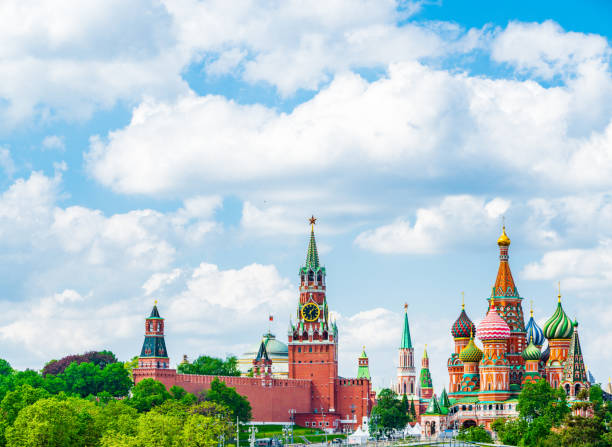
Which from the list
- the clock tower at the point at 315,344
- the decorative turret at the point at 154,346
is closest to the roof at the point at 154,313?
the decorative turret at the point at 154,346

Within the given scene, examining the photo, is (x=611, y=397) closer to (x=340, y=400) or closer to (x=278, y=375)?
(x=340, y=400)

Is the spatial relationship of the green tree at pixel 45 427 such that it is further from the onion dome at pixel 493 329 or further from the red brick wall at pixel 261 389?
the onion dome at pixel 493 329

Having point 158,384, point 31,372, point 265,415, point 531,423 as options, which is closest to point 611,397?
point 531,423

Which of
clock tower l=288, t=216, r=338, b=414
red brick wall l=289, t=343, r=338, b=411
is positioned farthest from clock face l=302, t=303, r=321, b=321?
red brick wall l=289, t=343, r=338, b=411

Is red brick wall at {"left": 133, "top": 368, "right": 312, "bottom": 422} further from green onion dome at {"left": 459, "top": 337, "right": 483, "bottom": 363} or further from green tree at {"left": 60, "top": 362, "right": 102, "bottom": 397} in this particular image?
green onion dome at {"left": 459, "top": 337, "right": 483, "bottom": 363}

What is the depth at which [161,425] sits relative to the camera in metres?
88.9

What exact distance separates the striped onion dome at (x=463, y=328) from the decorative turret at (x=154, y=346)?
4334 centimetres

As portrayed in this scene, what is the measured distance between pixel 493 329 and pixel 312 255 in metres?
45.4

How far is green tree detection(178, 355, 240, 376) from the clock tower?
33.8 ft

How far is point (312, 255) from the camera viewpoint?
605ft

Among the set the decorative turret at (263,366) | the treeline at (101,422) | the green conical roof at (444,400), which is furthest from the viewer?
the decorative turret at (263,366)

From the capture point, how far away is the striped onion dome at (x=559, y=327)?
150 meters

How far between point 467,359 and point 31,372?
59311mm

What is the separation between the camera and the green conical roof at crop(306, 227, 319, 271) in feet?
601
